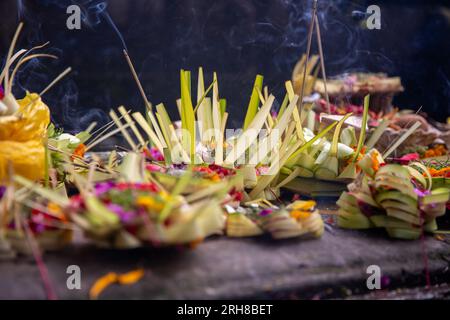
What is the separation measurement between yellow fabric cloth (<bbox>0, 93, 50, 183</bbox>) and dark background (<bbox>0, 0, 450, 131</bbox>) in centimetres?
133

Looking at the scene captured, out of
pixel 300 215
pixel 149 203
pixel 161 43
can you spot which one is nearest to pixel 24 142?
pixel 149 203

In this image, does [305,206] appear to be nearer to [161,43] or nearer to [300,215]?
[300,215]

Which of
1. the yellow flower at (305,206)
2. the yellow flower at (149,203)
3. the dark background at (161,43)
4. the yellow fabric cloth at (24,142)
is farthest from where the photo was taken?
the dark background at (161,43)

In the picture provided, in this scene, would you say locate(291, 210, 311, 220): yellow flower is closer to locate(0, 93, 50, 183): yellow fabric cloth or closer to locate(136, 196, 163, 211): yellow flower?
locate(136, 196, 163, 211): yellow flower

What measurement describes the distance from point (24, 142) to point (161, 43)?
2.18 m

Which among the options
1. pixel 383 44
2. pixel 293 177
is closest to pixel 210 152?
pixel 293 177

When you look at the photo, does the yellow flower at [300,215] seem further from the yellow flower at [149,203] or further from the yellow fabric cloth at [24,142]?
the yellow fabric cloth at [24,142]

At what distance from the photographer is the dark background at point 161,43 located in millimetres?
3459

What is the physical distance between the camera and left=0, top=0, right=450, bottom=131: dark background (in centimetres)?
346

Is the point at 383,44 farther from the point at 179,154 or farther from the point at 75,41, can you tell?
the point at 179,154

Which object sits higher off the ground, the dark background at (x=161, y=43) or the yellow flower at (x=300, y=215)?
the dark background at (x=161, y=43)

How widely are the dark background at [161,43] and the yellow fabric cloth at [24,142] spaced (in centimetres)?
133

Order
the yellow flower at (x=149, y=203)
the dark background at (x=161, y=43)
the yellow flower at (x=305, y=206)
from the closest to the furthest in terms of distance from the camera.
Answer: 1. the yellow flower at (x=149, y=203)
2. the yellow flower at (x=305, y=206)
3. the dark background at (x=161, y=43)

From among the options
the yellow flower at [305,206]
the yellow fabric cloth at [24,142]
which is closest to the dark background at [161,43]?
the yellow fabric cloth at [24,142]
